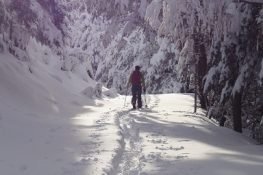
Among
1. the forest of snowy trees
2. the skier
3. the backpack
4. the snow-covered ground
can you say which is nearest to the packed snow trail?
the snow-covered ground

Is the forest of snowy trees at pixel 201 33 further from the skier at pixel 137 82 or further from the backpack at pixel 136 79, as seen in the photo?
the backpack at pixel 136 79

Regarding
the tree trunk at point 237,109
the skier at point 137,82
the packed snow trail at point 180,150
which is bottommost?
the packed snow trail at point 180,150

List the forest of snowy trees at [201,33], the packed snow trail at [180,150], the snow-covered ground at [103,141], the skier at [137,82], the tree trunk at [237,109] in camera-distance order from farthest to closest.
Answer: the skier at [137,82]
the tree trunk at [237,109]
the forest of snowy trees at [201,33]
the snow-covered ground at [103,141]
the packed snow trail at [180,150]

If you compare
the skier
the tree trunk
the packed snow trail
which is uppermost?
the skier

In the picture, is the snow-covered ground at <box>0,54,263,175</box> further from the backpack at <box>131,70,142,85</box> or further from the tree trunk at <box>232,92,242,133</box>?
the backpack at <box>131,70,142,85</box>

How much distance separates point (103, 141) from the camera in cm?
986

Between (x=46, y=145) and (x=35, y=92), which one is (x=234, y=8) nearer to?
(x=46, y=145)

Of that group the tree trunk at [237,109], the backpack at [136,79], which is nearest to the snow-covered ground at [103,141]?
the tree trunk at [237,109]

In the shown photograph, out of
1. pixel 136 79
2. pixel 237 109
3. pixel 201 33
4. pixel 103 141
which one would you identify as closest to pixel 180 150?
pixel 103 141

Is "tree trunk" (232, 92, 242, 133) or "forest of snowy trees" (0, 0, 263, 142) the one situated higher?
"forest of snowy trees" (0, 0, 263, 142)

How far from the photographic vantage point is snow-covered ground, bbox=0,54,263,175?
24.1 ft

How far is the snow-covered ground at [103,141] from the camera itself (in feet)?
24.1

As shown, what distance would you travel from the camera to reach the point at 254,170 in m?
6.95

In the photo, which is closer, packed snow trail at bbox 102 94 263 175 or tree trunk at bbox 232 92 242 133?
packed snow trail at bbox 102 94 263 175
